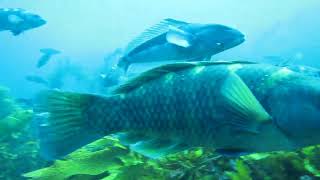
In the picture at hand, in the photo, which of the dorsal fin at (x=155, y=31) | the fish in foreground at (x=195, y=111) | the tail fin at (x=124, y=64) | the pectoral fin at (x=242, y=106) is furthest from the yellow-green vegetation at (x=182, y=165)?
the pectoral fin at (x=242, y=106)

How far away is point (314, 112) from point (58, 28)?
141379 millimetres

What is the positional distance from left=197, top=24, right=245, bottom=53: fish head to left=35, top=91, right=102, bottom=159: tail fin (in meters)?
2.17

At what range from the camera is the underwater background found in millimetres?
3795

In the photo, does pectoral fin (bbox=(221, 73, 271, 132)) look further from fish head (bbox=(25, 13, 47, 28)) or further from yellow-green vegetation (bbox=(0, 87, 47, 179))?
fish head (bbox=(25, 13, 47, 28))

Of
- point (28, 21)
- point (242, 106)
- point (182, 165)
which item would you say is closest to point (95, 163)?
point (182, 165)

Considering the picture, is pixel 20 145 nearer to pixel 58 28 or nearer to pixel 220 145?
pixel 220 145

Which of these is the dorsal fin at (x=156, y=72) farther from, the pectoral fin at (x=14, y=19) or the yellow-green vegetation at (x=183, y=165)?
the pectoral fin at (x=14, y=19)

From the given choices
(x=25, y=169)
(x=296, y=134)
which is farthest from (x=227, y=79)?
(x=25, y=169)

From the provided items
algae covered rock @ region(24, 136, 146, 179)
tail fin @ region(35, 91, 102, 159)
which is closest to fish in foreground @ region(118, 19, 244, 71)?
algae covered rock @ region(24, 136, 146, 179)

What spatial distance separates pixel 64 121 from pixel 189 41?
2150 mm

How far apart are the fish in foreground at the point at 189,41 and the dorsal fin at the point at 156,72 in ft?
6.00

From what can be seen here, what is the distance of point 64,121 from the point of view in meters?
2.83

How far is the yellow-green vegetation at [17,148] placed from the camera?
7355mm

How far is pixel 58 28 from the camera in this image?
138m
